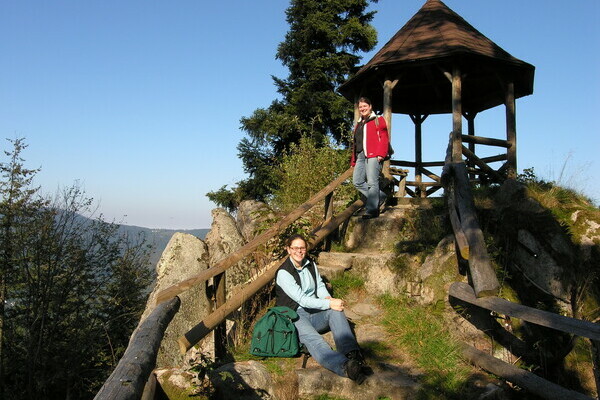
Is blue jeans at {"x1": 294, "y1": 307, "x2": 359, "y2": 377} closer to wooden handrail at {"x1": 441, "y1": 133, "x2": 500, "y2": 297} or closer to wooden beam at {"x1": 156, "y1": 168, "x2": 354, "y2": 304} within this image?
wooden beam at {"x1": 156, "y1": 168, "x2": 354, "y2": 304}

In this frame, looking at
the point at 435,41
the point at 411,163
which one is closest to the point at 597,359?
the point at 435,41

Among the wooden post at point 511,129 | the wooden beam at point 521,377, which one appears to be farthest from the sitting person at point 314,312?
the wooden post at point 511,129

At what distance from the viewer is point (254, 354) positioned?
4.54 meters

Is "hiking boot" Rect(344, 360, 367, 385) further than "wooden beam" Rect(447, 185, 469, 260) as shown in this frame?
No

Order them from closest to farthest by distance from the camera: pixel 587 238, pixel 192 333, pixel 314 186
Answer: pixel 192 333, pixel 587 238, pixel 314 186

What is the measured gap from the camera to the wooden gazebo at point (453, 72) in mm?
8336

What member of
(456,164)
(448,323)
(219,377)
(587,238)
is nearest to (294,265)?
(219,377)

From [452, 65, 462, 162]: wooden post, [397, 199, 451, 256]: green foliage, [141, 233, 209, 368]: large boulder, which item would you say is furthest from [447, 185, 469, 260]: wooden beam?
[141, 233, 209, 368]: large boulder

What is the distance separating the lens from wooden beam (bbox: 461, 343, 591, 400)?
11.3 ft

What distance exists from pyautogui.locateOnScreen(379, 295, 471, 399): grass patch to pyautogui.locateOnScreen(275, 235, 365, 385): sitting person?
2.14ft

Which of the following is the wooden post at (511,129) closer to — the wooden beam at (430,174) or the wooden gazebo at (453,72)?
the wooden gazebo at (453,72)

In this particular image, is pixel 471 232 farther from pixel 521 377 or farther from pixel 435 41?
pixel 435 41

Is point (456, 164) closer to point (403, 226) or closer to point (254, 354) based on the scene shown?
point (403, 226)

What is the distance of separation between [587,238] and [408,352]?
326 centimetres
